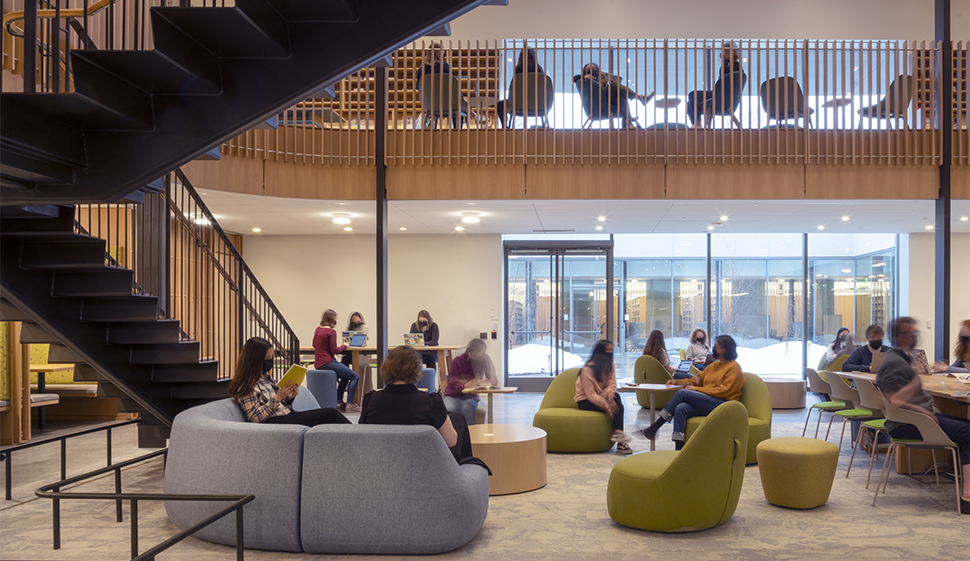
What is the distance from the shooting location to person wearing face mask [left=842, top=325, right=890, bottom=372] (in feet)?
25.7

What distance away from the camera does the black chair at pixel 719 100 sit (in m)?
8.54

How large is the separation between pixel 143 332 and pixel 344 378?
469 cm

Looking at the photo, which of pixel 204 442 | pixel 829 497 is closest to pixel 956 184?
Answer: pixel 829 497

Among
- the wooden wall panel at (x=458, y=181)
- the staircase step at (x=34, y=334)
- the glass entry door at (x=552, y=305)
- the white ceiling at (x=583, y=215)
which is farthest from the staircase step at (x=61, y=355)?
the glass entry door at (x=552, y=305)

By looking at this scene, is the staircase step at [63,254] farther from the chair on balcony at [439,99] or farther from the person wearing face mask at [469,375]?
the chair on balcony at [439,99]

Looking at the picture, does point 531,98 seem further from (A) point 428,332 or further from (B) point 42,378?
(B) point 42,378

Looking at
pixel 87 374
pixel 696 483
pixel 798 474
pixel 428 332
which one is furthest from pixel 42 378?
pixel 798 474

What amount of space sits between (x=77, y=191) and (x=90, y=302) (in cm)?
230

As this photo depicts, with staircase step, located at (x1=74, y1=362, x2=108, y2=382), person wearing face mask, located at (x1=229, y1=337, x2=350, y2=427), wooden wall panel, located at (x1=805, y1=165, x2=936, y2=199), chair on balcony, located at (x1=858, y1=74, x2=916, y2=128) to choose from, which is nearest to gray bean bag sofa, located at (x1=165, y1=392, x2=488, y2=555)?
person wearing face mask, located at (x1=229, y1=337, x2=350, y2=427)

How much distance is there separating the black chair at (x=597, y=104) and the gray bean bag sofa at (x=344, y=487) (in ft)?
19.3

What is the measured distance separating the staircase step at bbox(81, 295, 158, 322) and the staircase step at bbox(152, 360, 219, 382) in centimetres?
85

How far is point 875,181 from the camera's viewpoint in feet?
28.0

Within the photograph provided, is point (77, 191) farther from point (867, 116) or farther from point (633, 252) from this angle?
point (633, 252)

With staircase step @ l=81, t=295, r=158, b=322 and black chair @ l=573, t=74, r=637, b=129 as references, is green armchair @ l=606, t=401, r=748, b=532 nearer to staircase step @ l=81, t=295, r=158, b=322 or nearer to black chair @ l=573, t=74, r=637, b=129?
staircase step @ l=81, t=295, r=158, b=322
